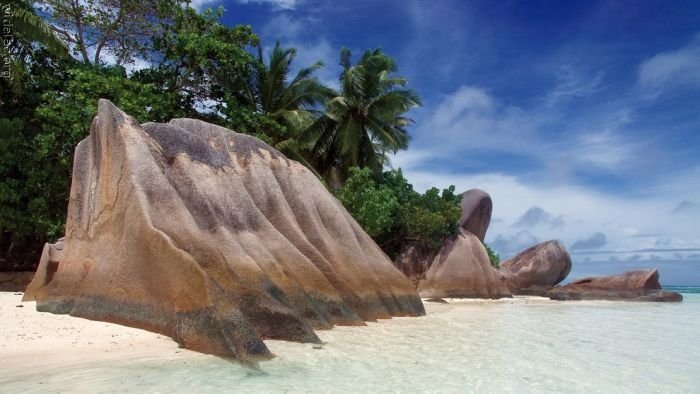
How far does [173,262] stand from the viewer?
19.9ft

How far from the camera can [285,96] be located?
2381cm

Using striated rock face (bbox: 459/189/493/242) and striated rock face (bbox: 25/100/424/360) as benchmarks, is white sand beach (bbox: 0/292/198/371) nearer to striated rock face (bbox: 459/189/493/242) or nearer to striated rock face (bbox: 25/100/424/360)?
striated rock face (bbox: 25/100/424/360)

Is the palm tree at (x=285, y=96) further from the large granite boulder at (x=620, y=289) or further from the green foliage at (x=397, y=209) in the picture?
the large granite boulder at (x=620, y=289)

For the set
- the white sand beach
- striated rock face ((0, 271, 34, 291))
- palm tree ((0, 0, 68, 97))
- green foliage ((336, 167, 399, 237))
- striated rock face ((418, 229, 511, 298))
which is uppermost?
palm tree ((0, 0, 68, 97))

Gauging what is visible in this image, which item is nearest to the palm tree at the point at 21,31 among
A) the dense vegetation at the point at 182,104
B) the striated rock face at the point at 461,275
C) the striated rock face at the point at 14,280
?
the dense vegetation at the point at 182,104

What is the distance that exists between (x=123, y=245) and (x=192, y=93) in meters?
14.5

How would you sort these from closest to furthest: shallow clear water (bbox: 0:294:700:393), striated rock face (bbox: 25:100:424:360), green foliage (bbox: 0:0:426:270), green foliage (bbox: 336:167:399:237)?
shallow clear water (bbox: 0:294:700:393) → striated rock face (bbox: 25:100:424:360) → green foliage (bbox: 0:0:426:270) → green foliage (bbox: 336:167:399:237)

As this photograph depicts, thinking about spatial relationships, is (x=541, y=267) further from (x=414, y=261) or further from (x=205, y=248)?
(x=205, y=248)

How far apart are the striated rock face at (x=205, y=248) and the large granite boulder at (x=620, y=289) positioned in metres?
15.6

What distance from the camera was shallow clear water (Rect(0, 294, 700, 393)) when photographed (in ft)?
15.5

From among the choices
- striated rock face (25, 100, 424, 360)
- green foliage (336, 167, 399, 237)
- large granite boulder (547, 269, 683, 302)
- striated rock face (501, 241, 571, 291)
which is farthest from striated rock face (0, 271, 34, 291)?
striated rock face (501, 241, 571, 291)

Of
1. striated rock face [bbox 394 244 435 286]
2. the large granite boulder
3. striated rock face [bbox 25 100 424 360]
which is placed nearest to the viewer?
striated rock face [bbox 25 100 424 360]

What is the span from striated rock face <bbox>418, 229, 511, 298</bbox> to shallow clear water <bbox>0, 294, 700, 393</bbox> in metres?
11.0

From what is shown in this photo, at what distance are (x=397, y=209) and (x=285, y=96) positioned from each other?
22.9ft
